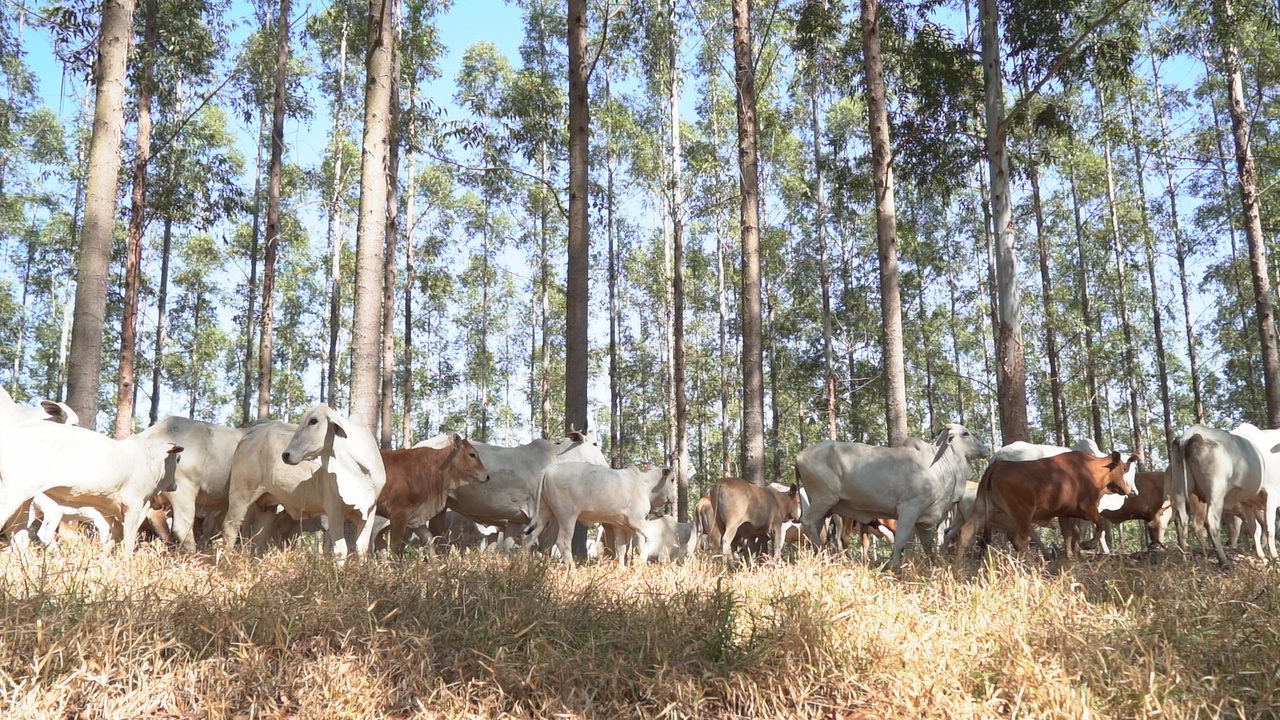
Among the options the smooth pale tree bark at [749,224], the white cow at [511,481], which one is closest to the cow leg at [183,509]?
the white cow at [511,481]

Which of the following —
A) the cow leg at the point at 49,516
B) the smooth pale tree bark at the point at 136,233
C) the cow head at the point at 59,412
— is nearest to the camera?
the cow leg at the point at 49,516

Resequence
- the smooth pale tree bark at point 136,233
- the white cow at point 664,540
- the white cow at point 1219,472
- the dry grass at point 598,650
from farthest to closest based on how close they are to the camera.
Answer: the smooth pale tree bark at point 136,233
the white cow at point 664,540
the white cow at point 1219,472
the dry grass at point 598,650

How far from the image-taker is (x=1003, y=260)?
47.1 ft

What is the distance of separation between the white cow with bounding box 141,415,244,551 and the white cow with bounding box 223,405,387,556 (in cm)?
104

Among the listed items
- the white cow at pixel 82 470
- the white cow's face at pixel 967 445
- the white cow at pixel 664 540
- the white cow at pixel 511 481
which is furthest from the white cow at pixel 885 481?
the white cow at pixel 82 470

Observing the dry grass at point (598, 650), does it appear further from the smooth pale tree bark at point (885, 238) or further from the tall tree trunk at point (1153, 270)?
the tall tree trunk at point (1153, 270)

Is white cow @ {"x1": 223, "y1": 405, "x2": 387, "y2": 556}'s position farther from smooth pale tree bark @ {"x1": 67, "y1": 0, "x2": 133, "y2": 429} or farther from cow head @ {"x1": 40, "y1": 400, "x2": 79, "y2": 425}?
smooth pale tree bark @ {"x1": 67, "y1": 0, "x2": 133, "y2": 429}

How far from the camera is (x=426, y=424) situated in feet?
169

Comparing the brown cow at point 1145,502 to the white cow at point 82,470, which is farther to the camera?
the brown cow at point 1145,502

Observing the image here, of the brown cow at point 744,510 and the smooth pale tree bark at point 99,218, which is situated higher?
the smooth pale tree bark at point 99,218

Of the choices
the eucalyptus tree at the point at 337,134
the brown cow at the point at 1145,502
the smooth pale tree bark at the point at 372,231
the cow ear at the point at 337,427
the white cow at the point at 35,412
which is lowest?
the brown cow at the point at 1145,502

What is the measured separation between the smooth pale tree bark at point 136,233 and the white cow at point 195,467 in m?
9.23

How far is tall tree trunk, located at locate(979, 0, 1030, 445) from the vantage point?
1381 centimetres

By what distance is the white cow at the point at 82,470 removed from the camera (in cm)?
761
